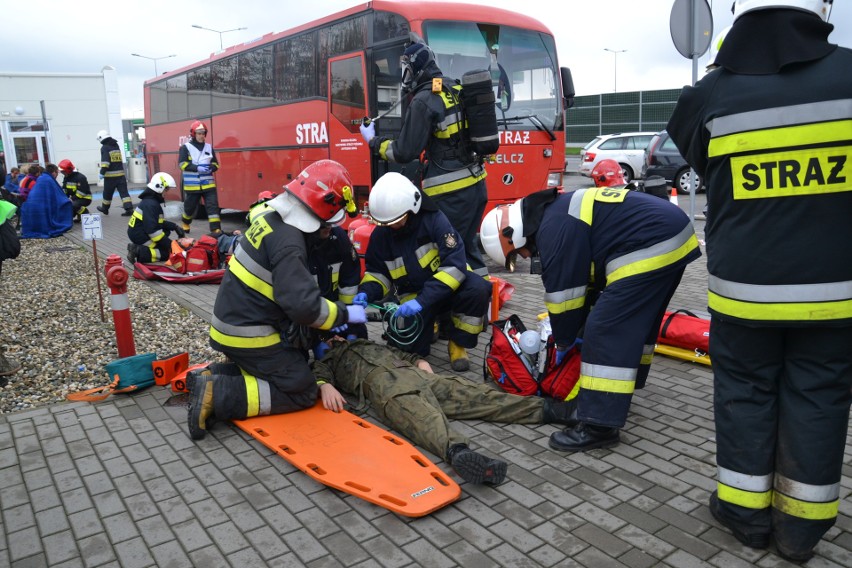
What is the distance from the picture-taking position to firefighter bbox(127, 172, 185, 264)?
9.09m

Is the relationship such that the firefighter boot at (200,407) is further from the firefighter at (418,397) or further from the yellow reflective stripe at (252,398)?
the firefighter at (418,397)

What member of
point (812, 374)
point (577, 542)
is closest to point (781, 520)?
point (812, 374)

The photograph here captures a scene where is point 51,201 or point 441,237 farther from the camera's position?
point 51,201

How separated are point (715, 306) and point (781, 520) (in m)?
0.89

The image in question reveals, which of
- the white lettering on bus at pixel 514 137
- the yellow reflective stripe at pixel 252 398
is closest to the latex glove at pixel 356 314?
the yellow reflective stripe at pixel 252 398

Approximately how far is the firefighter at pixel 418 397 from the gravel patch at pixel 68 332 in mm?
1672

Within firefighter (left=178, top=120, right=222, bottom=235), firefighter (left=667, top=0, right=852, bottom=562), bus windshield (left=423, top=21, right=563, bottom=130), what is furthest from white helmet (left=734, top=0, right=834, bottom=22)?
firefighter (left=178, top=120, right=222, bottom=235)

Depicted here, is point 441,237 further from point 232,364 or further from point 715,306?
point 715,306

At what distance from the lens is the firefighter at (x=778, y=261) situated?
2467 millimetres

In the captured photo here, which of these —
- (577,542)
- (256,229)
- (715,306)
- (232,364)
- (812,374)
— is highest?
(256,229)

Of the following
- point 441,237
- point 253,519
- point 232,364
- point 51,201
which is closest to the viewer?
point 253,519

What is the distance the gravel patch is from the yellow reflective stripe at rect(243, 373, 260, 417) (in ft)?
5.19

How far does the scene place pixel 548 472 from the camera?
3469 mm

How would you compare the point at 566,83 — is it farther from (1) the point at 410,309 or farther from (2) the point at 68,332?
(2) the point at 68,332
